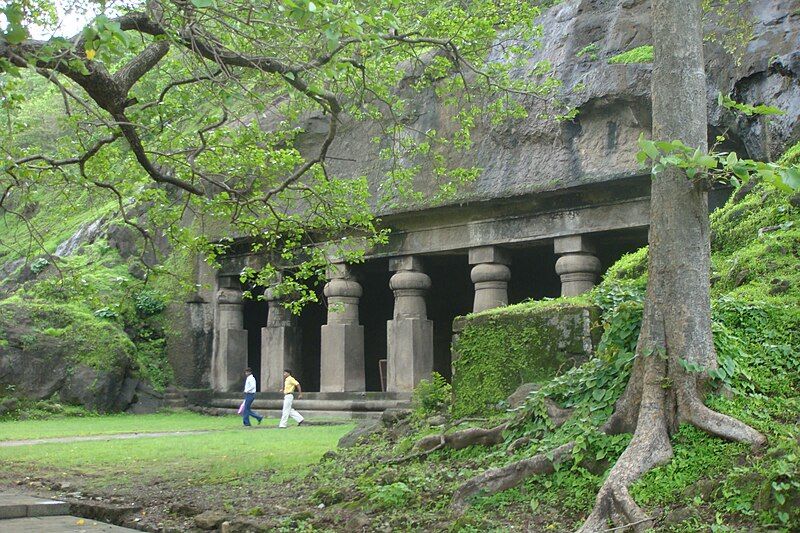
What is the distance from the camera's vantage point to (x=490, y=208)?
1847 centimetres

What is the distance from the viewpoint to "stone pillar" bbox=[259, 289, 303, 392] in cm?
2264

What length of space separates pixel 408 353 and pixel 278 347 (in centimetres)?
434

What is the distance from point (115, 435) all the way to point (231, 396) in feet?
22.7

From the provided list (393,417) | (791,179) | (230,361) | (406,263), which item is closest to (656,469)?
(791,179)

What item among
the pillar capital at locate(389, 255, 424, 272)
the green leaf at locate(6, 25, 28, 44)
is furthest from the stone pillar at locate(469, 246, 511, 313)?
the green leaf at locate(6, 25, 28, 44)

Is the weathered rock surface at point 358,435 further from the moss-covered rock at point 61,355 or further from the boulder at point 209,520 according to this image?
the moss-covered rock at point 61,355

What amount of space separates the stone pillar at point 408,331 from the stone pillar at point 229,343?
17.6ft

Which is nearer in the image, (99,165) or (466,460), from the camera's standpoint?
(466,460)

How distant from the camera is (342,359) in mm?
20797

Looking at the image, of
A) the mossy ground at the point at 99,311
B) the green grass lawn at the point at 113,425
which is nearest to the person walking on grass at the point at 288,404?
the green grass lawn at the point at 113,425

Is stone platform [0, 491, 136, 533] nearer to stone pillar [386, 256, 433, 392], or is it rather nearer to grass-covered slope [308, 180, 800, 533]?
grass-covered slope [308, 180, 800, 533]

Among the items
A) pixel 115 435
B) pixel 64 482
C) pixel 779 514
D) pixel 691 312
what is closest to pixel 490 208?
pixel 115 435

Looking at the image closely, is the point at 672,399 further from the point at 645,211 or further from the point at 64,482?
the point at 645,211

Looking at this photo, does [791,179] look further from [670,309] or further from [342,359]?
[342,359]
